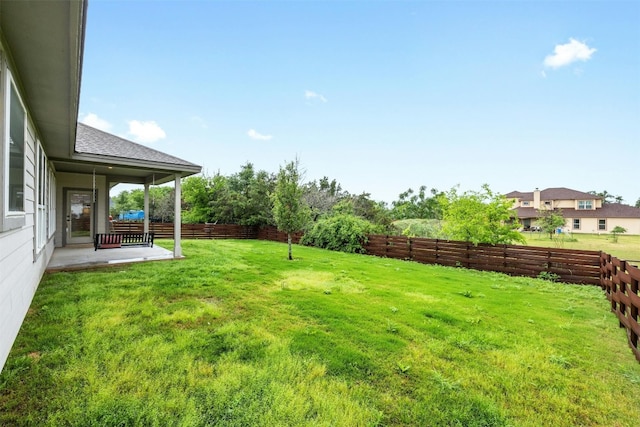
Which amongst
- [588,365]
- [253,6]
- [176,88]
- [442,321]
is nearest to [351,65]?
[253,6]

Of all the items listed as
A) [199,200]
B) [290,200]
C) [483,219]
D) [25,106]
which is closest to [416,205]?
[199,200]

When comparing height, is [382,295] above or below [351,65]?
below

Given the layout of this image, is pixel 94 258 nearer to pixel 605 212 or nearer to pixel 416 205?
pixel 416 205

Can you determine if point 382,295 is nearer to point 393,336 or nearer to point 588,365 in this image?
point 393,336

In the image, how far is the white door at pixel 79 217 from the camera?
1190 cm

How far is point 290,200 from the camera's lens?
1102 cm

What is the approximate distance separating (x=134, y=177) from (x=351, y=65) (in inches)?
500

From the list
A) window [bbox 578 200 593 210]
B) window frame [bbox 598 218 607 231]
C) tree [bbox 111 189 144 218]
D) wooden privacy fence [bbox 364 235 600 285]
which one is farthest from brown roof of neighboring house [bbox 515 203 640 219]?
tree [bbox 111 189 144 218]

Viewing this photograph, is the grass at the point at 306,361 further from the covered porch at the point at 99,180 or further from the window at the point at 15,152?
the covered porch at the point at 99,180

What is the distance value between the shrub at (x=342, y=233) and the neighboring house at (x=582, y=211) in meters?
27.2

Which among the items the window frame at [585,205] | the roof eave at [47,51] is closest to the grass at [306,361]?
the roof eave at [47,51]

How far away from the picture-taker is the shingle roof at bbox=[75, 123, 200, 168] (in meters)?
8.17

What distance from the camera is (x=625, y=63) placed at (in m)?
11.9

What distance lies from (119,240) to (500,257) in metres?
12.6
